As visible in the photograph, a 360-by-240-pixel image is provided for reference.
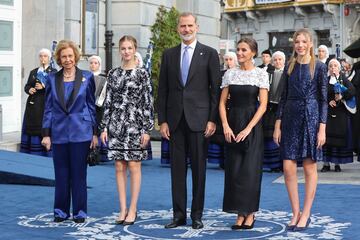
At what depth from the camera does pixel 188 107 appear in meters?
7.74

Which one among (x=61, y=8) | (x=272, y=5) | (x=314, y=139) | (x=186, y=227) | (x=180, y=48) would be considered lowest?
(x=186, y=227)

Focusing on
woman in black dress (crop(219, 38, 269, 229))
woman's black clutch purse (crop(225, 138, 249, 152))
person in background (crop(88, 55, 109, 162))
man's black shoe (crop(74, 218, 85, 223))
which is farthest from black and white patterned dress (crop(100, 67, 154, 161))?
person in background (crop(88, 55, 109, 162))

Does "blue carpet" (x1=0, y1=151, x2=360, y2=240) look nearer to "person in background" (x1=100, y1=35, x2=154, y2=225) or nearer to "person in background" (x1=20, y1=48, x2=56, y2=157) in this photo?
"person in background" (x1=100, y1=35, x2=154, y2=225)

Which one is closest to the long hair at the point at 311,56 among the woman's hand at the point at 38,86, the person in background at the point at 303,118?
the person in background at the point at 303,118

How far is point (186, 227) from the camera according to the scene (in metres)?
7.78

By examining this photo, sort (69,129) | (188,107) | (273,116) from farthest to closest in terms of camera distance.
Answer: (273,116), (69,129), (188,107)

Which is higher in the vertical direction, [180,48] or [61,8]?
[61,8]

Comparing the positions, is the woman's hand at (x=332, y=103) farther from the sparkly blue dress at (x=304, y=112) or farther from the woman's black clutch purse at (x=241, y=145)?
the woman's black clutch purse at (x=241, y=145)

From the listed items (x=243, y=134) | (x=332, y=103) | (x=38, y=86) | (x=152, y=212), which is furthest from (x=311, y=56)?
(x=38, y=86)

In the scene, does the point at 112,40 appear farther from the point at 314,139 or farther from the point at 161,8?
the point at 314,139

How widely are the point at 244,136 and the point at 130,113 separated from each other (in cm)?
117

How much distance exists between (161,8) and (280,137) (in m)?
12.4

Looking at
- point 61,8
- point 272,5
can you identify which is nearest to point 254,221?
point 61,8

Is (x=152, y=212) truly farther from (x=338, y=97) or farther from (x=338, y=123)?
(x=338, y=123)
